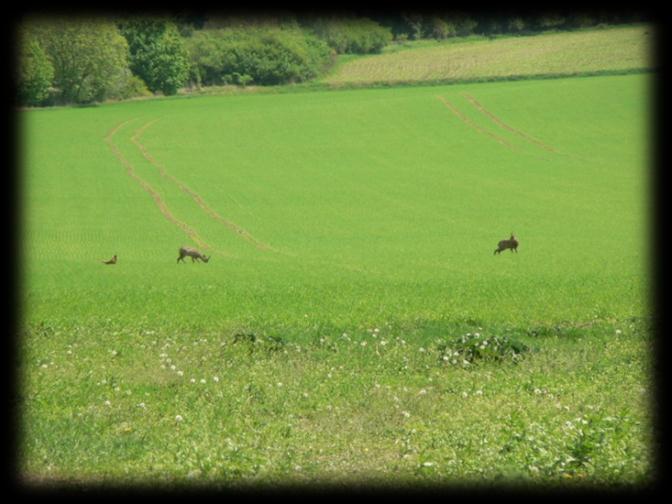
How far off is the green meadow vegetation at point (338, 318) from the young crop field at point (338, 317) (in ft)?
0.16

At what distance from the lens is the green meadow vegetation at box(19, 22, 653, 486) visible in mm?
7945

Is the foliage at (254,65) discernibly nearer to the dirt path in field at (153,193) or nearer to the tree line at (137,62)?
the tree line at (137,62)

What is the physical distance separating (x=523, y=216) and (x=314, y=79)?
24680 mm

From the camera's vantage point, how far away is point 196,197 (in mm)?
43406

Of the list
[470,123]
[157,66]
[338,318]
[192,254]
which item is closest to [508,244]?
[192,254]

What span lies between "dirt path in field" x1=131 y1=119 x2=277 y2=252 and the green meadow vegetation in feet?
0.64

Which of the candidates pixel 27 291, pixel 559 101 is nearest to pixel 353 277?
pixel 27 291

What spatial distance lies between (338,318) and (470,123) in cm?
4846

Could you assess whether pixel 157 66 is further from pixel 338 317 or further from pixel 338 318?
pixel 338 318

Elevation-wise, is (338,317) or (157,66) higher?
(157,66)

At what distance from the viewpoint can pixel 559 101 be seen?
6775 centimetres

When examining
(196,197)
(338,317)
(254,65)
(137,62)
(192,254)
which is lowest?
(196,197)

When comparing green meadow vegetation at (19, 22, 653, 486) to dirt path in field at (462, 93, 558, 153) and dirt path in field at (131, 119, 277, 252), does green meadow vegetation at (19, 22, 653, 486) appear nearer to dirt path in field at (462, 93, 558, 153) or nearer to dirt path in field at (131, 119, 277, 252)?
dirt path in field at (131, 119, 277, 252)

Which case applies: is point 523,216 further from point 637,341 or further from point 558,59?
point 558,59
